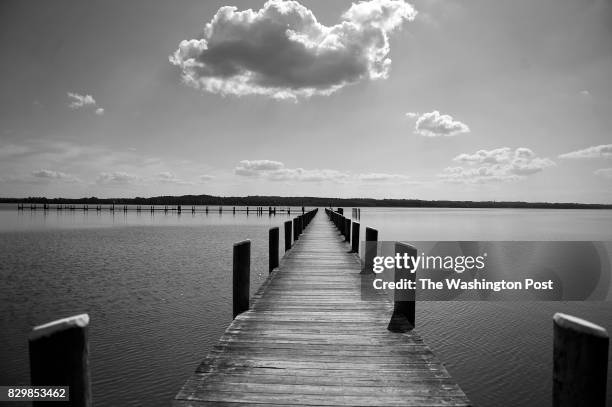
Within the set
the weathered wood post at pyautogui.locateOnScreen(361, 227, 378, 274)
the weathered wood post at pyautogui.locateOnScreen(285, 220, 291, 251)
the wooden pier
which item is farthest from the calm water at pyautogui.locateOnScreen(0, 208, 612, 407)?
the wooden pier

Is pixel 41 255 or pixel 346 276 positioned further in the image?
pixel 41 255

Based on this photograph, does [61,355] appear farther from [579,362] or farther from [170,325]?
[170,325]

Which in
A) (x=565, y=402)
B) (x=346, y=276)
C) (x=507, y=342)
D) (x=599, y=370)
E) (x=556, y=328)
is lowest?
(x=507, y=342)

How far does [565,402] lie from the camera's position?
8.46ft

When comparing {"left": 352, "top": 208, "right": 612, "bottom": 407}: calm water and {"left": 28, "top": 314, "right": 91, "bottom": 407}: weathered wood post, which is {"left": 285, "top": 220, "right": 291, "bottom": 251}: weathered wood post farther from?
{"left": 28, "top": 314, "right": 91, "bottom": 407}: weathered wood post

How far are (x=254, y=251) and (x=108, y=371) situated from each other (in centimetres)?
1722

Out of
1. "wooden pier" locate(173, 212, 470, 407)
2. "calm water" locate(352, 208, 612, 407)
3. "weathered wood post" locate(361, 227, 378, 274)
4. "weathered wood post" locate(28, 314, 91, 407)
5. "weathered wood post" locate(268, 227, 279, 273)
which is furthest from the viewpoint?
"weathered wood post" locate(268, 227, 279, 273)

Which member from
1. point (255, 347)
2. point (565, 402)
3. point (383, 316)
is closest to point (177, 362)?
point (255, 347)

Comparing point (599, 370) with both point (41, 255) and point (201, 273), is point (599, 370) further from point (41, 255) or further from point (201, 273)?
point (41, 255)

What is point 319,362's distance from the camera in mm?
4465

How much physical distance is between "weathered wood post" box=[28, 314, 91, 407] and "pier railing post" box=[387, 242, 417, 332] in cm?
426

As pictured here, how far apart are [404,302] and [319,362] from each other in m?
2.35

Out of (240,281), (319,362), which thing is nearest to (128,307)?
(240,281)

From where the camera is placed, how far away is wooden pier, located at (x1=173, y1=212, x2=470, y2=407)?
146 inches
